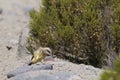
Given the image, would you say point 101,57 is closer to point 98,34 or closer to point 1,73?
point 98,34

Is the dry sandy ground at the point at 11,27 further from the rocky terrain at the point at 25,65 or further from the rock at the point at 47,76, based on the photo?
the rock at the point at 47,76

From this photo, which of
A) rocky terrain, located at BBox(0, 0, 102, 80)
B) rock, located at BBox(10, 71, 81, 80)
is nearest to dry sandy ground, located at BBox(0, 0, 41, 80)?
rocky terrain, located at BBox(0, 0, 102, 80)

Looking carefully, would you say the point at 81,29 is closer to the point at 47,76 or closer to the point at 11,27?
the point at 47,76

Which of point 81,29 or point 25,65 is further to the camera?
point 81,29

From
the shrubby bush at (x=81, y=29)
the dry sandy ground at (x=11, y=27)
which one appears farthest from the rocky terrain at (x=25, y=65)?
the shrubby bush at (x=81, y=29)

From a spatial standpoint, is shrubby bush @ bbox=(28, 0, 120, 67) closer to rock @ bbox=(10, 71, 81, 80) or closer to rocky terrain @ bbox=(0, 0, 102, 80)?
rocky terrain @ bbox=(0, 0, 102, 80)

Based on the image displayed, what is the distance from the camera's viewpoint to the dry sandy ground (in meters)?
7.25

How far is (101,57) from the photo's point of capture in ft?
23.2

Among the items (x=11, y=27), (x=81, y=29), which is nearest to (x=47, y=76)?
(x=81, y=29)

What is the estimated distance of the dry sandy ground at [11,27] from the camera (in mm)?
7254

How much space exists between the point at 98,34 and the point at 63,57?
0.82m

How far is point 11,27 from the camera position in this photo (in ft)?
47.4

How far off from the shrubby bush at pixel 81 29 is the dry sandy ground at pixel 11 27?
0.72 metres

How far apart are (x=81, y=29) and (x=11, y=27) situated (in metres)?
7.68
